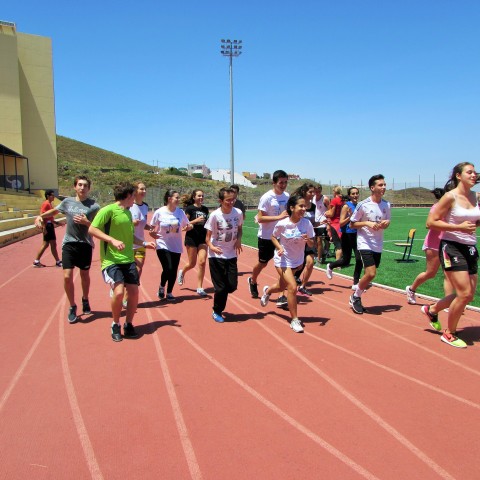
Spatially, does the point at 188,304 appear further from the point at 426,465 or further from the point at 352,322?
the point at 426,465

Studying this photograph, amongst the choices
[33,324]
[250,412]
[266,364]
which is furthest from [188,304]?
[250,412]

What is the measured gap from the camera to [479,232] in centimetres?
1873

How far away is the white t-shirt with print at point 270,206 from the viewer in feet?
22.2

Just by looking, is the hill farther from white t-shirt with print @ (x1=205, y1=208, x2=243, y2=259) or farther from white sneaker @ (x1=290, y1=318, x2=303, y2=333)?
white sneaker @ (x1=290, y1=318, x2=303, y2=333)

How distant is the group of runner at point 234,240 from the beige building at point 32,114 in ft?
111

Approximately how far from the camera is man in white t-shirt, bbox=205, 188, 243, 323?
5.75m

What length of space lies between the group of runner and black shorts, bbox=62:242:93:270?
13 mm

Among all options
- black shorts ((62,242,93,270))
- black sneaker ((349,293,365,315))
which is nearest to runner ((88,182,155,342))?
black shorts ((62,242,93,270))

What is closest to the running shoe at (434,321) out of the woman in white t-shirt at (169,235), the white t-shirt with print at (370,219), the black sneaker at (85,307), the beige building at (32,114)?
the white t-shirt with print at (370,219)

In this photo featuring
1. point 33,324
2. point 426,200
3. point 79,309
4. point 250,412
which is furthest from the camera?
point 426,200

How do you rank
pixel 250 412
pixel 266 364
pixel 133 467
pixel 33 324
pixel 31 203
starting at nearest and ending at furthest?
1. pixel 133 467
2. pixel 250 412
3. pixel 266 364
4. pixel 33 324
5. pixel 31 203

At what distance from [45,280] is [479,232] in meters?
17.6

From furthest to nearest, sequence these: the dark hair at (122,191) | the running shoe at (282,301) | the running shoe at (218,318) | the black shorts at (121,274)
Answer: the running shoe at (282,301)
the running shoe at (218,318)
the dark hair at (122,191)
the black shorts at (121,274)

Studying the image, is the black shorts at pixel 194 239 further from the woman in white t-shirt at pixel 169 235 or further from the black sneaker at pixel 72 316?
the black sneaker at pixel 72 316
